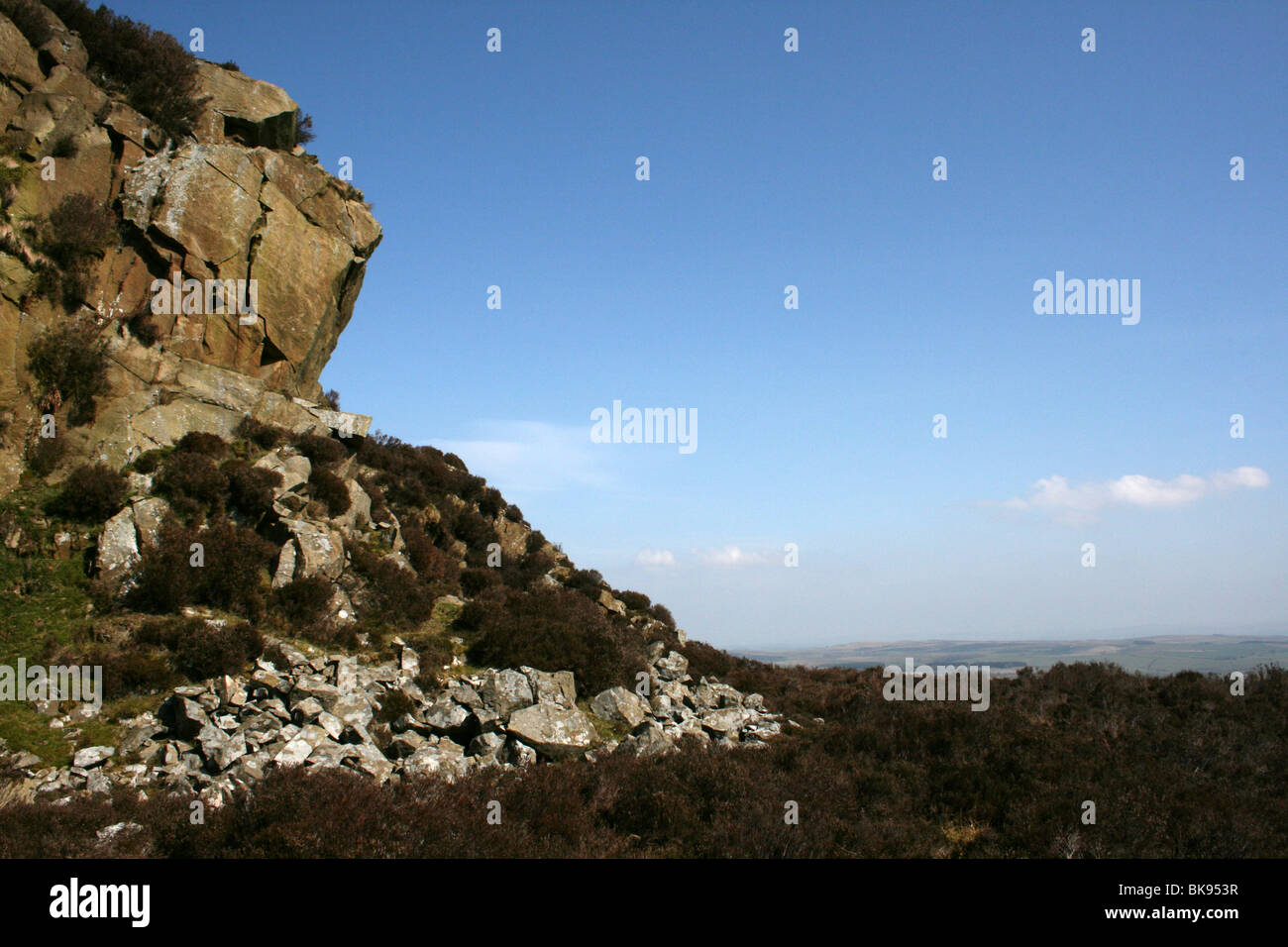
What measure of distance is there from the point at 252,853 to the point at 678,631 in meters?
20.3

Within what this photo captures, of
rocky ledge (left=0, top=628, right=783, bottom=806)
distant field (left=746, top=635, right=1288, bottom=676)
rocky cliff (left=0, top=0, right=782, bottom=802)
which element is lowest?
distant field (left=746, top=635, right=1288, bottom=676)

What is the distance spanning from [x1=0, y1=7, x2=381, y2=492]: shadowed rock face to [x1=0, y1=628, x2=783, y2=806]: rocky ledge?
843 cm

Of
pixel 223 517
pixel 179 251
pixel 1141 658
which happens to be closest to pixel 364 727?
pixel 223 517

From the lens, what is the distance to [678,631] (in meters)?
26.2

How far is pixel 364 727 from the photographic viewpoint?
12.0 m

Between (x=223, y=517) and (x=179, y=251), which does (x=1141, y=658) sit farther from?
(x=179, y=251)

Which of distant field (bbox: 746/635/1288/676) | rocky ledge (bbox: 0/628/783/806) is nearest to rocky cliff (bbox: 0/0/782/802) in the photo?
rocky ledge (bbox: 0/628/783/806)

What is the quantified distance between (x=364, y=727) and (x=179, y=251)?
16.0 m

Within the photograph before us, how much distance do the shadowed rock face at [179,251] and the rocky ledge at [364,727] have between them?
8.43m

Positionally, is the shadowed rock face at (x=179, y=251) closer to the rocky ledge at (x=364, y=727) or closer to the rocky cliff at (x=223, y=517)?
the rocky cliff at (x=223, y=517)

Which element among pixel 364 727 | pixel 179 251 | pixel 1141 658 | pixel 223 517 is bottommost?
pixel 1141 658

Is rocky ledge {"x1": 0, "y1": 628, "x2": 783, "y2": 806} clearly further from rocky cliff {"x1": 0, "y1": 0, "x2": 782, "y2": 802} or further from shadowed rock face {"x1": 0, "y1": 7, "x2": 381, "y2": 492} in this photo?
shadowed rock face {"x1": 0, "y1": 7, "x2": 381, "y2": 492}

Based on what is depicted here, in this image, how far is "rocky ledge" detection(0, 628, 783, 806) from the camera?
32.8 feet
